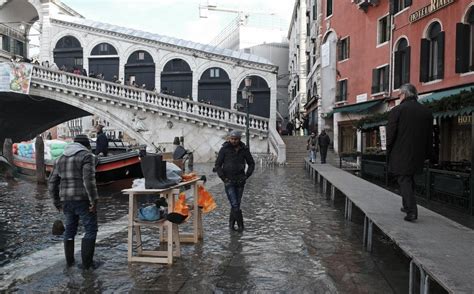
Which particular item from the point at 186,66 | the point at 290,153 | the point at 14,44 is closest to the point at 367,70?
the point at 290,153

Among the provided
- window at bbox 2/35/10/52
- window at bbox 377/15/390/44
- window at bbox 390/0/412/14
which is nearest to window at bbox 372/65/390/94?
window at bbox 377/15/390/44

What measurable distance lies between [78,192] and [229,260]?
1.94m

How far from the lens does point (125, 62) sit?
3712 centimetres

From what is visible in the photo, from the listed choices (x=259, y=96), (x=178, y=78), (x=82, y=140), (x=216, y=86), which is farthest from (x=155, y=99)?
(x=82, y=140)

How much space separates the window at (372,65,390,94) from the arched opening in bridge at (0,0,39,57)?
3034cm

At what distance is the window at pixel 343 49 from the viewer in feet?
93.6

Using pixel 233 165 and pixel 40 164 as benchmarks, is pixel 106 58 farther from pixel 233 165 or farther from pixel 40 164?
pixel 233 165

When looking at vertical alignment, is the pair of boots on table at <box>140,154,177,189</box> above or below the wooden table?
above

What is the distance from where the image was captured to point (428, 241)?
4730mm

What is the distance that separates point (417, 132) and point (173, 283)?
10.6ft

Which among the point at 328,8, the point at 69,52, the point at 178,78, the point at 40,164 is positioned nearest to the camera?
the point at 40,164

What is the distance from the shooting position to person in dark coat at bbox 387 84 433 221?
5.68m

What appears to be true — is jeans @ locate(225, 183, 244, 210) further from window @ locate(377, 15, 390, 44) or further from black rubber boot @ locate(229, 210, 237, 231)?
window @ locate(377, 15, 390, 44)

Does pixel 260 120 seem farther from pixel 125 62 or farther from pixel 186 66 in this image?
pixel 125 62
